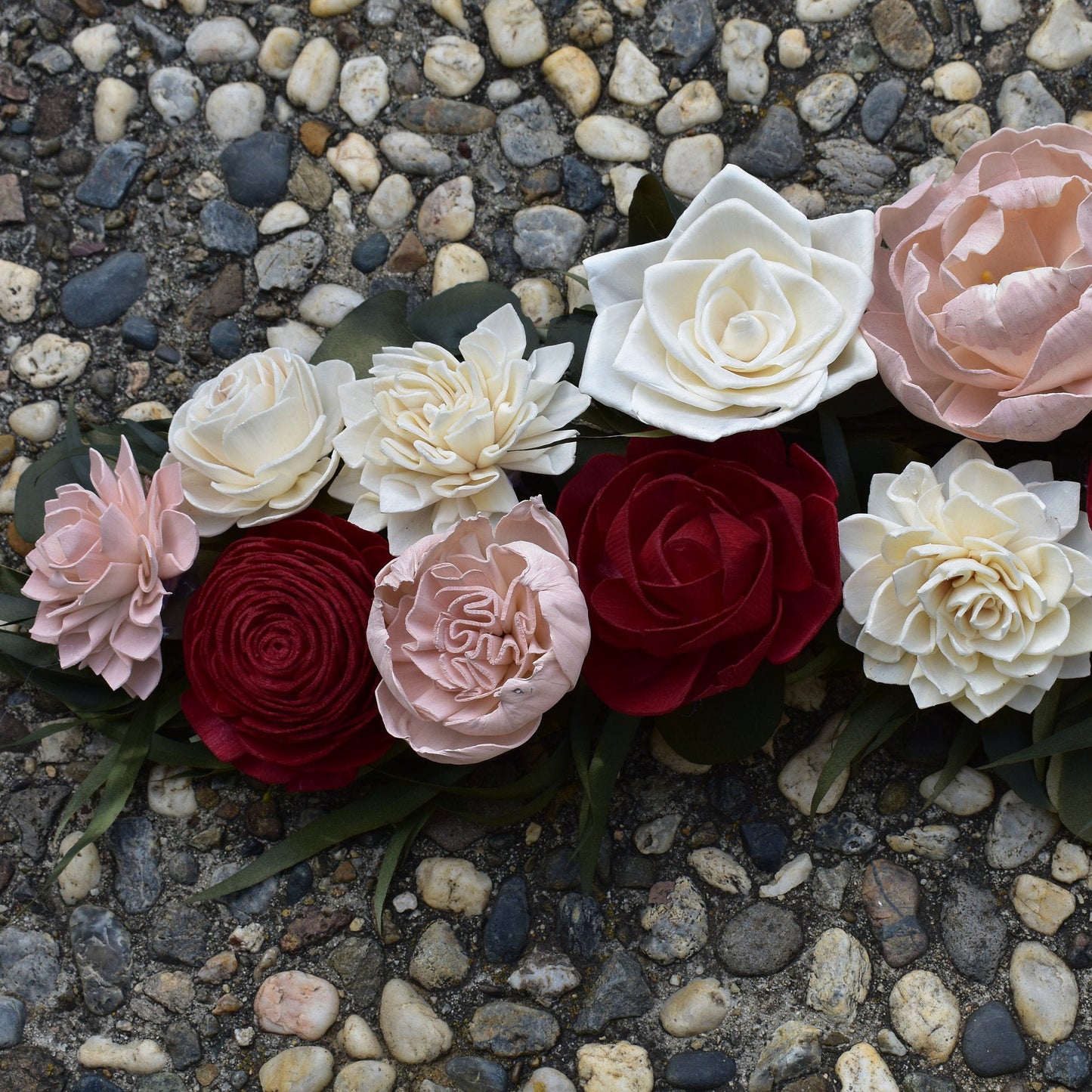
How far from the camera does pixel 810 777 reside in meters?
0.98

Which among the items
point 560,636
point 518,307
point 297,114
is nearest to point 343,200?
point 297,114

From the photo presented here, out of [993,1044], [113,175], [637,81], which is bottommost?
[993,1044]

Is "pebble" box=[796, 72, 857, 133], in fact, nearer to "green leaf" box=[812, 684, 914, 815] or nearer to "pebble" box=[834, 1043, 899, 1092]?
"green leaf" box=[812, 684, 914, 815]

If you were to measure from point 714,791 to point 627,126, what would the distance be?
0.67m

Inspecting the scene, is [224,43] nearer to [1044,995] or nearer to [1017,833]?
[1017,833]

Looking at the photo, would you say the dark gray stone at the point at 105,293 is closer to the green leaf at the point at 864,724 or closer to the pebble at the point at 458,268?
the pebble at the point at 458,268

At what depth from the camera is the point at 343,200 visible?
1.15m

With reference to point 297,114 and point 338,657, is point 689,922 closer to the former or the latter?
point 338,657

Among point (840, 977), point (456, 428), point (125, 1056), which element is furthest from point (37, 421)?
point (840, 977)

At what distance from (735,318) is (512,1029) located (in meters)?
0.64

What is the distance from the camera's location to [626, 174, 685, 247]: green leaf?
962 millimetres

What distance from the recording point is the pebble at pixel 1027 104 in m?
1.04

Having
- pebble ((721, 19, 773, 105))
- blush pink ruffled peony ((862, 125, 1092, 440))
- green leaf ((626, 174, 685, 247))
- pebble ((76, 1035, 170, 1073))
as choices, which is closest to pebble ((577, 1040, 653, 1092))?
pebble ((76, 1035, 170, 1073))

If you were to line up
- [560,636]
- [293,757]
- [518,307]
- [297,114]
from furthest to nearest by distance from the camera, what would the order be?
1. [297,114]
2. [518,307]
3. [293,757]
4. [560,636]
